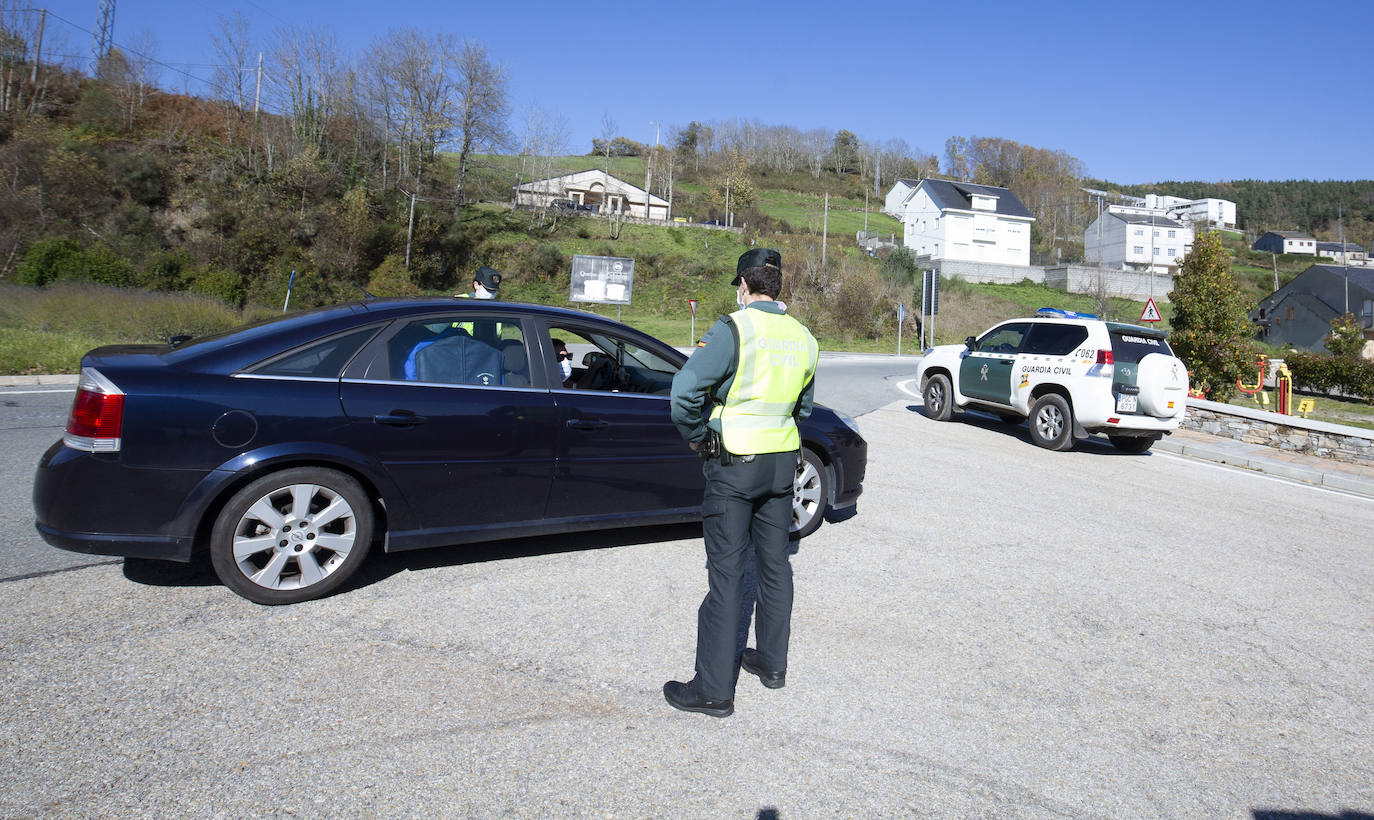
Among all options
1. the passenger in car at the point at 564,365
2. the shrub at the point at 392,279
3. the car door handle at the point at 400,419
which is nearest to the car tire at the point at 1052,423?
the passenger in car at the point at 564,365

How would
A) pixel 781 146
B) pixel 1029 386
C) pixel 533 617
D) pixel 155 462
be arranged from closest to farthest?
pixel 155 462
pixel 533 617
pixel 1029 386
pixel 781 146

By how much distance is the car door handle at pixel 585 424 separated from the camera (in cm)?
469

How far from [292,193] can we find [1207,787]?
4843cm

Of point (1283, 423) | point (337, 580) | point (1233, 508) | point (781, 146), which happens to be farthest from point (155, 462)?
point (781, 146)

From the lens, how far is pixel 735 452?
10.4 ft

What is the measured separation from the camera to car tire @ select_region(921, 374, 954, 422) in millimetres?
13039

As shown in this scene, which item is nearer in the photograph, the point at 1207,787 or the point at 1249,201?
the point at 1207,787

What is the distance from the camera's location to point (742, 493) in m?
3.17

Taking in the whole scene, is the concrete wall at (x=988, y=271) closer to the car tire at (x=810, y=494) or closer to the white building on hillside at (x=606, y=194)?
the white building on hillside at (x=606, y=194)

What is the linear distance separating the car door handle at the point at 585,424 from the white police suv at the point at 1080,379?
8237 mm

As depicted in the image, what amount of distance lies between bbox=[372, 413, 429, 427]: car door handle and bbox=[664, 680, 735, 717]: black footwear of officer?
200 centimetres

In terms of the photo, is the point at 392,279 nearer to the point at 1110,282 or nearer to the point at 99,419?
the point at 99,419

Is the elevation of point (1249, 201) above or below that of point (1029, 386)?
above

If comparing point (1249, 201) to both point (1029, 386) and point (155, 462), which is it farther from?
point (155, 462)
